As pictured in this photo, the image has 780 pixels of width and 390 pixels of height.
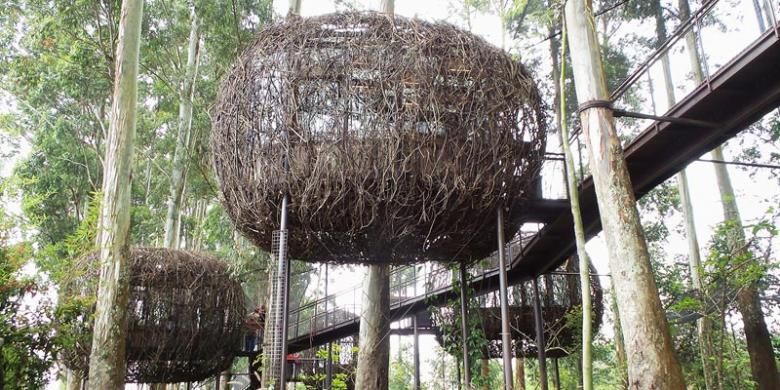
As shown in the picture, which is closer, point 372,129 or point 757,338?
point 372,129

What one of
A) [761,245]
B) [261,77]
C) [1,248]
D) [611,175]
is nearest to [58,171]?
[1,248]

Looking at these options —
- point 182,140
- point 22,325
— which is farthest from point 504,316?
point 182,140

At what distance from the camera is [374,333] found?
839 centimetres

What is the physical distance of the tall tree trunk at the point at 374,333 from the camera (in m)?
8.28

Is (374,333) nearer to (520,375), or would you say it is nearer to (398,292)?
(398,292)

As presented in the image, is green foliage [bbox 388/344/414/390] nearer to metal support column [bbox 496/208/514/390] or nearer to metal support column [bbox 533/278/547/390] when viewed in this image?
metal support column [bbox 533/278/547/390]

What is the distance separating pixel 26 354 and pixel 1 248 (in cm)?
122

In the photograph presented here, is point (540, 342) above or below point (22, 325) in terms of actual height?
below

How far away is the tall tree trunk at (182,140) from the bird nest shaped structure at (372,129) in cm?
765

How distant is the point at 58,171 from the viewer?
15117 millimetres

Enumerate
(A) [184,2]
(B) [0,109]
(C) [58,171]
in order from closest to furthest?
(A) [184,2], (C) [58,171], (B) [0,109]

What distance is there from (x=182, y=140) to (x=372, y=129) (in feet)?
30.4

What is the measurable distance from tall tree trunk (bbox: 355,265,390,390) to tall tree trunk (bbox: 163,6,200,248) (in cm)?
661

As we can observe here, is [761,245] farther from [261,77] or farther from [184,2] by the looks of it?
[184,2]
